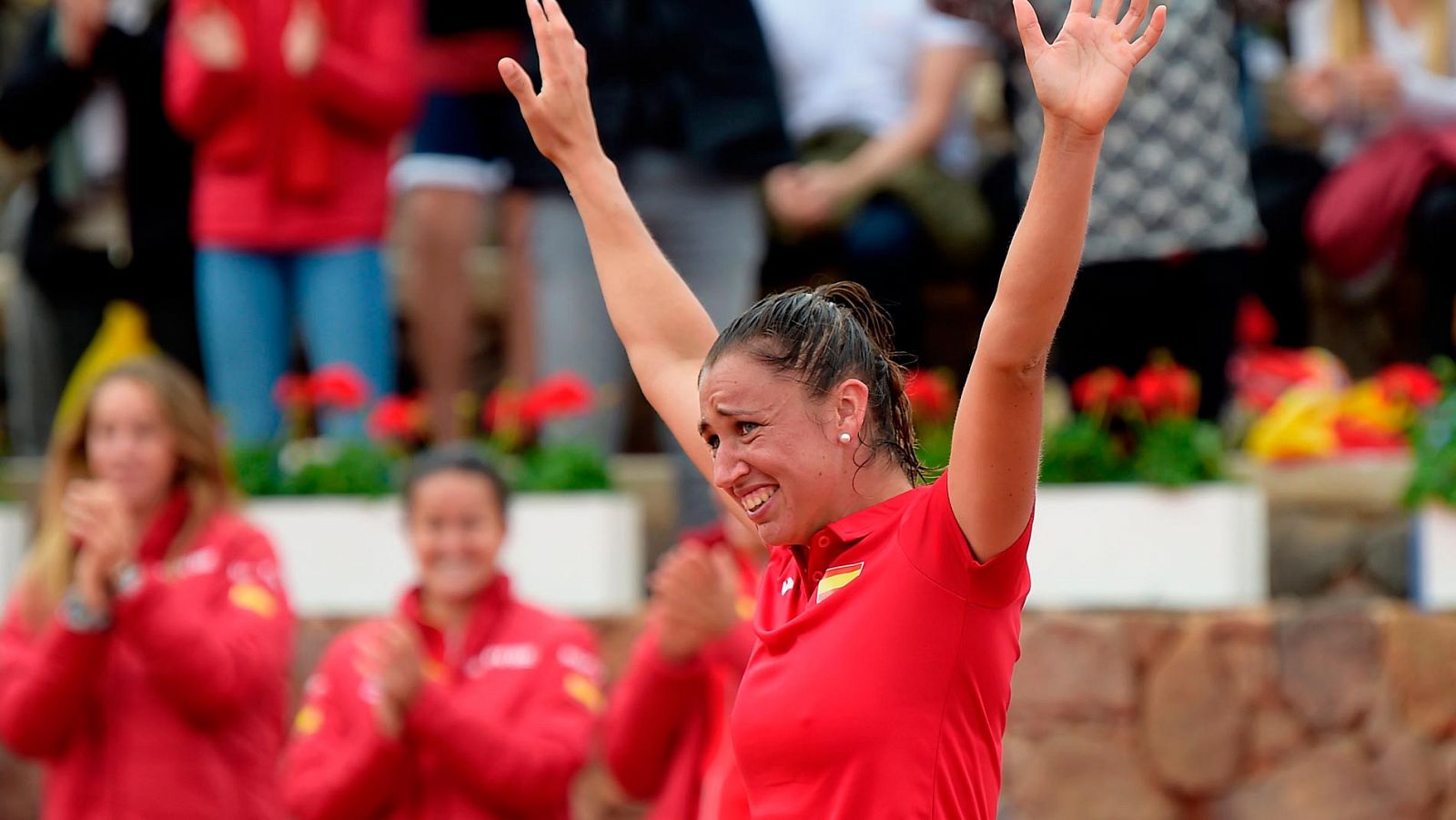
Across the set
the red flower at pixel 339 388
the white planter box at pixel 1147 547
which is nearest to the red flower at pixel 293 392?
the red flower at pixel 339 388

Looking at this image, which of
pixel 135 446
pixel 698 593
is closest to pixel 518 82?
pixel 698 593

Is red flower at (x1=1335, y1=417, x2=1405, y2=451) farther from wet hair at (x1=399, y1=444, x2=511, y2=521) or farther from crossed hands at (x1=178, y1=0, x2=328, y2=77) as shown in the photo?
crossed hands at (x1=178, y1=0, x2=328, y2=77)

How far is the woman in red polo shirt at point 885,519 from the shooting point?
2.55 m

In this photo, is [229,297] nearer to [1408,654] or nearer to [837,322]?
[1408,654]

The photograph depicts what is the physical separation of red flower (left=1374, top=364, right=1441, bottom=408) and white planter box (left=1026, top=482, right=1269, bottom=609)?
0.74 meters

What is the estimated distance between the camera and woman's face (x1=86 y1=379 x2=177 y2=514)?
5.39m

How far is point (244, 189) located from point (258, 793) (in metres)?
2.26

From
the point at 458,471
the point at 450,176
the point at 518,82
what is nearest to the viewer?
the point at 518,82

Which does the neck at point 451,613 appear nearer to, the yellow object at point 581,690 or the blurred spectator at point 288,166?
the yellow object at point 581,690

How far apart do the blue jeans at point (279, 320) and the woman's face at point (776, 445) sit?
4.10 m

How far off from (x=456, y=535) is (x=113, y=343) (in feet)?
8.93

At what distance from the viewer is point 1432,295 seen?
22.4 feet

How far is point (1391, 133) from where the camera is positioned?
22.5 ft

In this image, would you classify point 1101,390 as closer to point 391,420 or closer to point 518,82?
point 391,420
